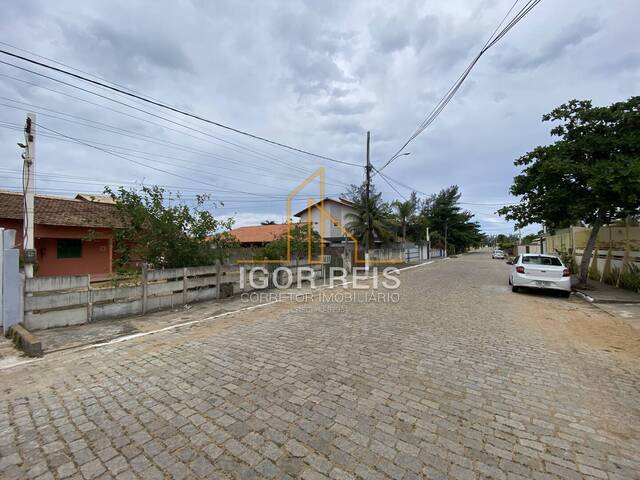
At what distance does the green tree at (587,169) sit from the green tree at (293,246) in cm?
881

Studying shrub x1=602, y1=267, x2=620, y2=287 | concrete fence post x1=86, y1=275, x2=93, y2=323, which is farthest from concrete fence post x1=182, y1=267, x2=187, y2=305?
shrub x1=602, y1=267, x2=620, y2=287

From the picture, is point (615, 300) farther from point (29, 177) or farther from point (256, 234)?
point (256, 234)

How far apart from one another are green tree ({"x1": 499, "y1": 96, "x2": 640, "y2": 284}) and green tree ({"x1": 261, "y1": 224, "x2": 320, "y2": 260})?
881cm

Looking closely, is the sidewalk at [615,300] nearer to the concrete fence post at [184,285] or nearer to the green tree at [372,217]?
the concrete fence post at [184,285]

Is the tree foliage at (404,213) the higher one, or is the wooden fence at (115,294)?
the tree foliage at (404,213)

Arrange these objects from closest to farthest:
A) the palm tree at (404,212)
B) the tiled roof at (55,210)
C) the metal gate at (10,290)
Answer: the metal gate at (10,290) → the tiled roof at (55,210) → the palm tree at (404,212)

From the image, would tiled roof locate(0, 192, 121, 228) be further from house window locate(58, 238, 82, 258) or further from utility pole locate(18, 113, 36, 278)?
utility pole locate(18, 113, 36, 278)

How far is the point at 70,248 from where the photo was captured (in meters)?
15.0


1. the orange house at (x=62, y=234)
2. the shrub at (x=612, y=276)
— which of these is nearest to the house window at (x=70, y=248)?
the orange house at (x=62, y=234)

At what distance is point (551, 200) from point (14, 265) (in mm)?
14626

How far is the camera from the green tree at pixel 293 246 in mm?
11812

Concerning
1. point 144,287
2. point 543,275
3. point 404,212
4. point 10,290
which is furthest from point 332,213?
point 10,290

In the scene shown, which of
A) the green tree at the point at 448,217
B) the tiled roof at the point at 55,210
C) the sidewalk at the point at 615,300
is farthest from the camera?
the green tree at the point at 448,217

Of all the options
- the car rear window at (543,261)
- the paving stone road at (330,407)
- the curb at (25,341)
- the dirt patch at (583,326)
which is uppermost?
the car rear window at (543,261)
